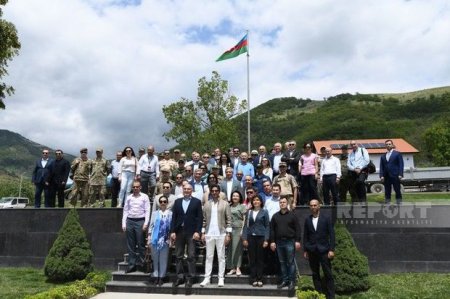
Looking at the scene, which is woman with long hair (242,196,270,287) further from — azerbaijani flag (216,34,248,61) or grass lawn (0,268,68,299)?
azerbaijani flag (216,34,248,61)

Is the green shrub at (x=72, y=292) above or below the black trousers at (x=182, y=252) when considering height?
below

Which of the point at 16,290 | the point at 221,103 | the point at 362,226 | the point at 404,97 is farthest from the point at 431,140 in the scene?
the point at 404,97

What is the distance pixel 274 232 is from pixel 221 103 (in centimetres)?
1904

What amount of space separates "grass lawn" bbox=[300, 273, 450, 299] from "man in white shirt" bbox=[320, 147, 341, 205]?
195 centimetres

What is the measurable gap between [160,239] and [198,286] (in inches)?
43.7

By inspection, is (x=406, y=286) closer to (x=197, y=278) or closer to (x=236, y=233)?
(x=236, y=233)

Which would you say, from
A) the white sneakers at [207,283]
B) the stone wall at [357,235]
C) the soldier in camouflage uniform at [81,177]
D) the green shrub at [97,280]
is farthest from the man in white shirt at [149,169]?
the white sneakers at [207,283]

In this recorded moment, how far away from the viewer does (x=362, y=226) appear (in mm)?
8742

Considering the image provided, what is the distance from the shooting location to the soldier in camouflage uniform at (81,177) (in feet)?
34.2

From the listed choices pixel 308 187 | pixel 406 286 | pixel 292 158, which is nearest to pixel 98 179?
pixel 292 158

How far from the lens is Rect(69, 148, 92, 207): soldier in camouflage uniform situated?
34.2 feet

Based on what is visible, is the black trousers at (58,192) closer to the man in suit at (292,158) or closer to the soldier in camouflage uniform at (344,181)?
the man in suit at (292,158)

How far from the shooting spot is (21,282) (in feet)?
27.6

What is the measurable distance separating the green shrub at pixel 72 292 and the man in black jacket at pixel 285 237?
3.43 metres
